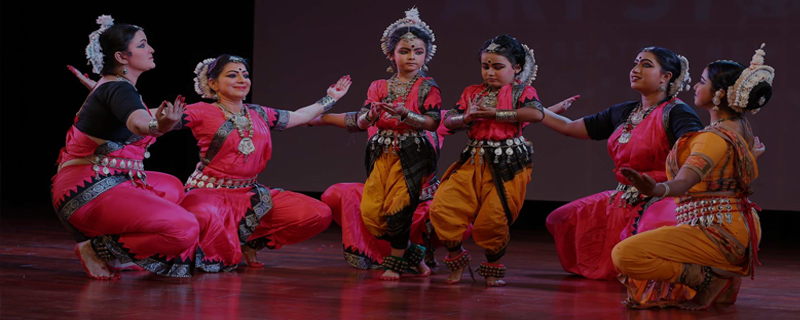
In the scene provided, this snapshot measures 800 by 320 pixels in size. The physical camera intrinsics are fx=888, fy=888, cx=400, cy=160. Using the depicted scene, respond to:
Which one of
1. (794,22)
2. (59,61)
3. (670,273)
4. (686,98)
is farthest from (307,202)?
(59,61)

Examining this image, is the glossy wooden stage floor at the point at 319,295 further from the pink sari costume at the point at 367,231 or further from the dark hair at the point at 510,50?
the dark hair at the point at 510,50

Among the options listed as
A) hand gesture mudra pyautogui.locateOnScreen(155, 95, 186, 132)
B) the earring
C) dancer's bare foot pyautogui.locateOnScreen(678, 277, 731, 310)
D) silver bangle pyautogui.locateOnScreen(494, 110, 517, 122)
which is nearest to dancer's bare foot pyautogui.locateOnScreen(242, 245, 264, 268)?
hand gesture mudra pyautogui.locateOnScreen(155, 95, 186, 132)

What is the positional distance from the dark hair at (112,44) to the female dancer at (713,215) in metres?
2.36

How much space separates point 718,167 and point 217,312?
187 centimetres

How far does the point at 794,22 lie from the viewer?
6055 millimetres

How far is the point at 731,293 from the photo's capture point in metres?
3.45

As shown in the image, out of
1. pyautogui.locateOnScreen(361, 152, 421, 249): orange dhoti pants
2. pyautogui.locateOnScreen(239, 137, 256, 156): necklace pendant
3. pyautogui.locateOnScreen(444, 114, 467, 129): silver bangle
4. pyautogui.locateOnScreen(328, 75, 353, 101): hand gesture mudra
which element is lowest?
pyautogui.locateOnScreen(361, 152, 421, 249): orange dhoti pants

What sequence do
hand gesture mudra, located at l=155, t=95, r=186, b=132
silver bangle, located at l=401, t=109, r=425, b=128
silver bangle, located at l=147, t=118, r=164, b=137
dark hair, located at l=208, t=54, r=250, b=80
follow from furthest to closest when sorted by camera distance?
dark hair, located at l=208, t=54, r=250, b=80
silver bangle, located at l=401, t=109, r=425, b=128
silver bangle, located at l=147, t=118, r=164, b=137
hand gesture mudra, located at l=155, t=95, r=186, b=132

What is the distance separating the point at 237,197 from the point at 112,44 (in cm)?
94

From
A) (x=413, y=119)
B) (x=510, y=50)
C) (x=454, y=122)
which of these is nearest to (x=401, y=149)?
(x=413, y=119)

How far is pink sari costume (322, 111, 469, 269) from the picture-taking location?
176 inches

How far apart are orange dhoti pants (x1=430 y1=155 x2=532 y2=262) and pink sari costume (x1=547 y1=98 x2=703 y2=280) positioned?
0.55 meters

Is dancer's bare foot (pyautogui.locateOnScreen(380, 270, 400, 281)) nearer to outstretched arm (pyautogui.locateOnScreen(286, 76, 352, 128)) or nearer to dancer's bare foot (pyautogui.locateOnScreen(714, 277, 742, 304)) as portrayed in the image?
outstretched arm (pyautogui.locateOnScreen(286, 76, 352, 128))

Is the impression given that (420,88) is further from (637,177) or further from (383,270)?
(637,177)
